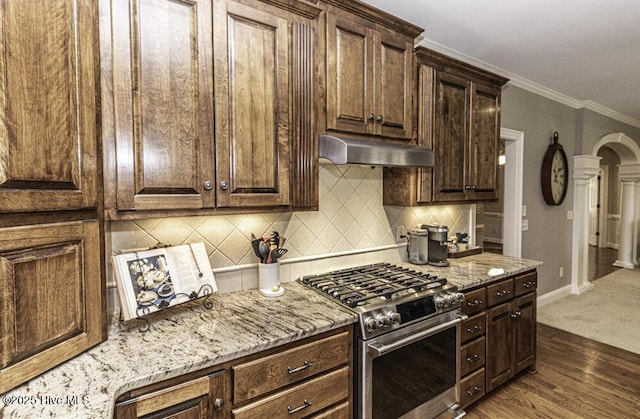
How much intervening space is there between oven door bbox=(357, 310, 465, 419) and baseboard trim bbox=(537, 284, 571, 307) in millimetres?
2878

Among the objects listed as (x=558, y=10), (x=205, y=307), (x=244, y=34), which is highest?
(x=558, y=10)

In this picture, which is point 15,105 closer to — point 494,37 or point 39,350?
point 39,350

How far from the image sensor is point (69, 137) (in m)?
1.10

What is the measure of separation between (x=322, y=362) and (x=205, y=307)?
25.6 inches

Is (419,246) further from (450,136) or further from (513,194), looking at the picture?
(513,194)

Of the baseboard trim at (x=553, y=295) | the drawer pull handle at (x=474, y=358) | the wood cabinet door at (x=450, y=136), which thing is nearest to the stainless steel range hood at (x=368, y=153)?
the wood cabinet door at (x=450, y=136)

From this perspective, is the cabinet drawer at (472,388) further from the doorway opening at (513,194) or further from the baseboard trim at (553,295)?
the baseboard trim at (553,295)

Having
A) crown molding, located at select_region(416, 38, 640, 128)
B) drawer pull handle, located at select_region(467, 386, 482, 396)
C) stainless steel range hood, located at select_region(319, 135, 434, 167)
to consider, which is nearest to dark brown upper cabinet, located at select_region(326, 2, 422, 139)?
stainless steel range hood, located at select_region(319, 135, 434, 167)

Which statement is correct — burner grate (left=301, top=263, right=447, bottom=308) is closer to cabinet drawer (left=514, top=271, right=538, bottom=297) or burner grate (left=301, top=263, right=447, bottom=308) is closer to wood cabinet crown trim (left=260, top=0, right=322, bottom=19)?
cabinet drawer (left=514, top=271, right=538, bottom=297)

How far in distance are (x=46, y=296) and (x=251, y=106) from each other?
108 cm

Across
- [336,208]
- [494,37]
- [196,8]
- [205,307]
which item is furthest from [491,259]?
[196,8]

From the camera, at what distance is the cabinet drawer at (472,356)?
2.09 m

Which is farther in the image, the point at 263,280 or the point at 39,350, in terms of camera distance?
the point at 263,280

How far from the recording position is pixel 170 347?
49.0 inches
